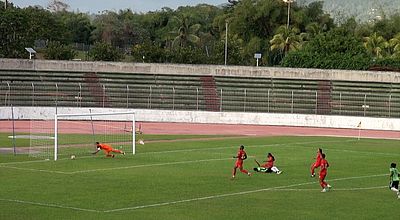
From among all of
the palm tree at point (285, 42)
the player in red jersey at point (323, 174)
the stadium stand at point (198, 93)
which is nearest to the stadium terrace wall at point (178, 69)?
the stadium stand at point (198, 93)

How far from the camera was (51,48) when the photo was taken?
333ft

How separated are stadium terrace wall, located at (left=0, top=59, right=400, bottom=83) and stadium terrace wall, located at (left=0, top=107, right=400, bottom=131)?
21.1ft

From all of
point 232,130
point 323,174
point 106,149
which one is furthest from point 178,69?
point 323,174

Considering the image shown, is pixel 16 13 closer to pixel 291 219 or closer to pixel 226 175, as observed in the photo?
pixel 226 175

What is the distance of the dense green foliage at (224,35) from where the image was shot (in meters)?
104

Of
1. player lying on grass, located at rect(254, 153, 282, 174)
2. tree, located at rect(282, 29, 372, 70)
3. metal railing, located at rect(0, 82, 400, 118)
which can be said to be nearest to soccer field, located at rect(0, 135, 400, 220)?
player lying on grass, located at rect(254, 153, 282, 174)

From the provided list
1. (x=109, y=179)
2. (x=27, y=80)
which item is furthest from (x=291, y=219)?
(x=27, y=80)

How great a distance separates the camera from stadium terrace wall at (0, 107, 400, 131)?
75625mm

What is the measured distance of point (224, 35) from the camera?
135 metres

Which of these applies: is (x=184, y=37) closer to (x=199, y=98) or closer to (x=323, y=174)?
(x=199, y=98)

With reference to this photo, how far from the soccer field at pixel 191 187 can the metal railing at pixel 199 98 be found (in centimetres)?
2648

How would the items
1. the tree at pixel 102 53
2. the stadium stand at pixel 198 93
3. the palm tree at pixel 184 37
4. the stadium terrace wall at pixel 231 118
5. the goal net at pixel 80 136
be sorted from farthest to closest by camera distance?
the palm tree at pixel 184 37
the tree at pixel 102 53
the stadium stand at pixel 198 93
the stadium terrace wall at pixel 231 118
the goal net at pixel 80 136

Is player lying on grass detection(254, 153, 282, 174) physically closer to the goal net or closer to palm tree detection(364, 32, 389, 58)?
the goal net

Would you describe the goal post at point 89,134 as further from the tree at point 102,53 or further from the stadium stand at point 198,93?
the tree at point 102,53
